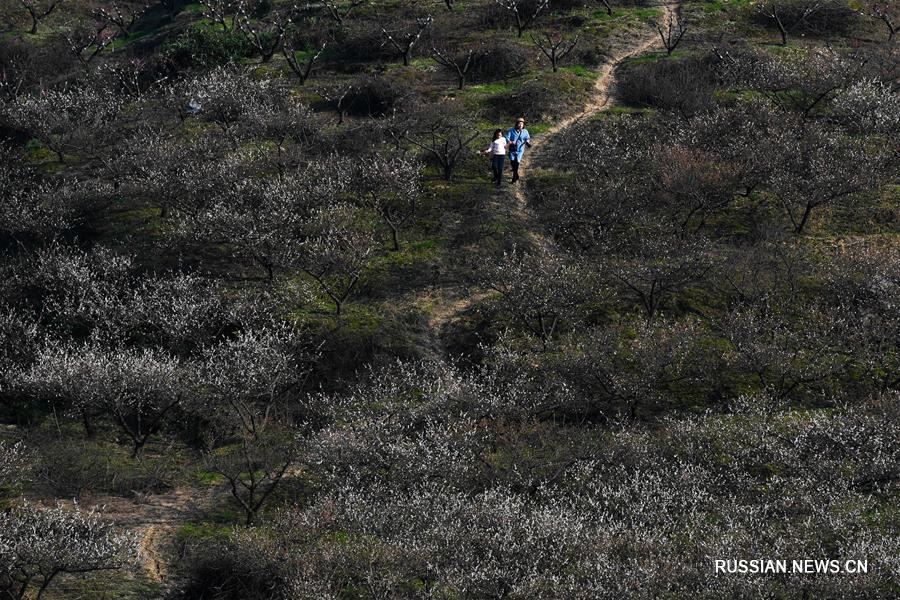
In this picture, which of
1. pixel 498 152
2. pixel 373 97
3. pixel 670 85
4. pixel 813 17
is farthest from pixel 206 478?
pixel 813 17

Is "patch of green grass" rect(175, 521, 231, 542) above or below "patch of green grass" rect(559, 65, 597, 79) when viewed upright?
below

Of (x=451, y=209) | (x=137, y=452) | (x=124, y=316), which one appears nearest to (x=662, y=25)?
(x=451, y=209)

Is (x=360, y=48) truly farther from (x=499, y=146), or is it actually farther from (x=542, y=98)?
(x=499, y=146)

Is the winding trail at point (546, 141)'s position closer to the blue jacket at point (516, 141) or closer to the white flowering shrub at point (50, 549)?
the blue jacket at point (516, 141)

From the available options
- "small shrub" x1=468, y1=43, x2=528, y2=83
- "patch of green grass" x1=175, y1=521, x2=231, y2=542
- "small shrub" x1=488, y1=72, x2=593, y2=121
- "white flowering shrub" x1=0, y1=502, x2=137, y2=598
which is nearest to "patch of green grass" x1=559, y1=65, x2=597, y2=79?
"small shrub" x1=488, y1=72, x2=593, y2=121

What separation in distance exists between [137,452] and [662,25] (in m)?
→ 39.5

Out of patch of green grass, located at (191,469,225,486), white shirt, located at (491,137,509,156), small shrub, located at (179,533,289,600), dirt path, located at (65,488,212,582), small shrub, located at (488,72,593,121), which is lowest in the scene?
patch of green grass, located at (191,469,225,486)

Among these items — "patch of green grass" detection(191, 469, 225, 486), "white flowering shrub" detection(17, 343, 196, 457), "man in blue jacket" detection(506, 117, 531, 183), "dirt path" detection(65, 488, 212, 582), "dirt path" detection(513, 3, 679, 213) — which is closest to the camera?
"dirt path" detection(65, 488, 212, 582)

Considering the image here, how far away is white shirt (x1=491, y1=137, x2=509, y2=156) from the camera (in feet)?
137

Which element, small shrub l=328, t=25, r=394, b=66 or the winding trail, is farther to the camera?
small shrub l=328, t=25, r=394, b=66

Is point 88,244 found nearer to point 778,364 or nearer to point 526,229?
point 526,229

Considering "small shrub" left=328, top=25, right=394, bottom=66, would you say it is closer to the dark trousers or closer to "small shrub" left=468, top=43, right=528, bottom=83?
"small shrub" left=468, top=43, right=528, bottom=83

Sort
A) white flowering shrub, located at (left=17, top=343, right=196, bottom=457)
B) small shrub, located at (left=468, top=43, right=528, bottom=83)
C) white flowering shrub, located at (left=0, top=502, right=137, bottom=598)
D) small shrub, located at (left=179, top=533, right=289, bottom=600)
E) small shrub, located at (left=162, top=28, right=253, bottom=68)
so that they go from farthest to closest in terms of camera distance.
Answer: small shrub, located at (left=162, top=28, right=253, bottom=68)
small shrub, located at (left=468, top=43, right=528, bottom=83)
white flowering shrub, located at (left=17, top=343, right=196, bottom=457)
small shrub, located at (left=179, top=533, right=289, bottom=600)
white flowering shrub, located at (left=0, top=502, right=137, bottom=598)

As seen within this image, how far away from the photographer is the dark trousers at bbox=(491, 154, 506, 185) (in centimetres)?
4232
